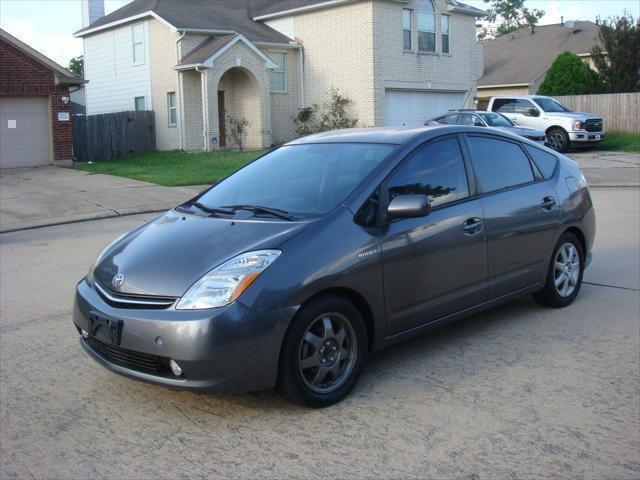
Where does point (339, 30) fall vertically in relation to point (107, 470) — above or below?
above

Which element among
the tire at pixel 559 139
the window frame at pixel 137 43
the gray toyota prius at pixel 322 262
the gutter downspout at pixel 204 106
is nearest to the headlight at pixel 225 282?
the gray toyota prius at pixel 322 262

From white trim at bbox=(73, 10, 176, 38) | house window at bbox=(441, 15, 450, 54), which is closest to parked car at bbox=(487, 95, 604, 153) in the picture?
house window at bbox=(441, 15, 450, 54)

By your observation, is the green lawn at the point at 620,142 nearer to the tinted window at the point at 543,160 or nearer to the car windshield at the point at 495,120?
the car windshield at the point at 495,120

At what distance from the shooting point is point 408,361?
18.0 feet

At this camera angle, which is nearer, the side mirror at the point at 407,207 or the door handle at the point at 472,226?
the side mirror at the point at 407,207

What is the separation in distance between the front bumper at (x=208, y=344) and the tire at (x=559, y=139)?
2457 centimetres

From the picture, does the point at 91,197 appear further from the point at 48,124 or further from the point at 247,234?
the point at 247,234

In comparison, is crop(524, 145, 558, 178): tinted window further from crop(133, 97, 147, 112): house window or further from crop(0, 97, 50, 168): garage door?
crop(133, 97, 147, 112): house window

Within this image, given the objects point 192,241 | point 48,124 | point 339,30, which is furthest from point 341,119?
point 192,241

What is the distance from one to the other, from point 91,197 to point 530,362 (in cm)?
1341

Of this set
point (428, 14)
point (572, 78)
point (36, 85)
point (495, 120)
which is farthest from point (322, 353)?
point (572, 78)

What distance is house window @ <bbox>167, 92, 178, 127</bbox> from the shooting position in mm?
29905

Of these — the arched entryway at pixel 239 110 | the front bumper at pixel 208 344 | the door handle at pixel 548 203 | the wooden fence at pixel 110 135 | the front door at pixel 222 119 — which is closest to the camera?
the front bumper at pixel 208 344

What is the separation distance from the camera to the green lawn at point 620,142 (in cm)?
2825
